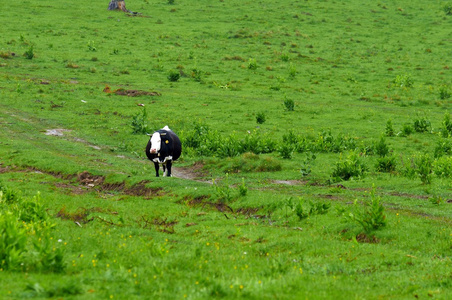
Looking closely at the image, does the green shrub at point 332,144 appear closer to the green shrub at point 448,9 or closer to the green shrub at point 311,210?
the green shrub at point 311,210

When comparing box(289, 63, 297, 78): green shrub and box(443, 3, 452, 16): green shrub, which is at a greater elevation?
box(443, 3, 452, 16): green shrub

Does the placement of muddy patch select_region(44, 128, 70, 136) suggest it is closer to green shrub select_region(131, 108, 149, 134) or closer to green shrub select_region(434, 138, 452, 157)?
green shrub select_region(131, 108, 149, 134)

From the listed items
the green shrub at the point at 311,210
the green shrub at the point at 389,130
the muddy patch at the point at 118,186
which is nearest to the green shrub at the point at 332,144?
the green shrub at the point at 389,130

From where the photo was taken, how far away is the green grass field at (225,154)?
37.8ft

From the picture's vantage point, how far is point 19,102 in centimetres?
4575

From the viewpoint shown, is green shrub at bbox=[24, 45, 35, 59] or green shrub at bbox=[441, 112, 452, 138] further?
green shrub at bbox=[24, 45, 35, 59]

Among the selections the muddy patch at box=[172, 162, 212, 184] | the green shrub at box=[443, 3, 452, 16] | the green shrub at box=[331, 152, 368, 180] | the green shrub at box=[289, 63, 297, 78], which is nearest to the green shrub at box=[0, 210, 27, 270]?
the muddy patch at box=[172, 162, 212, 184]

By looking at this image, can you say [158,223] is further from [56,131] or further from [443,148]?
[56,131]

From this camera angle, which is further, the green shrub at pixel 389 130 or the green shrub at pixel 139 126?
the green shrub at pixel 389 130

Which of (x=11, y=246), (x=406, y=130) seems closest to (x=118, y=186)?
(x=11, y=246)

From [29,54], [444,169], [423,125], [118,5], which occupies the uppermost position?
[118,5]

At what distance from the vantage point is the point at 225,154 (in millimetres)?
32219

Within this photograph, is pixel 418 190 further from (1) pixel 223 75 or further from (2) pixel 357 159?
(1) pixel 223 75

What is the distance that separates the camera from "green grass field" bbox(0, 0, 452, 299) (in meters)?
11.5
